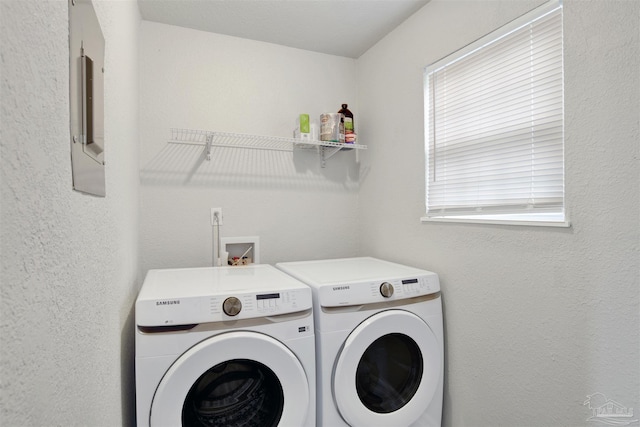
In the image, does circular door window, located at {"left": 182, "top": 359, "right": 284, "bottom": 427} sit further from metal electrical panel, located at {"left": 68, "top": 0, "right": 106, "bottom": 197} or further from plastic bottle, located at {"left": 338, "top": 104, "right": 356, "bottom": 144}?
plastic bottle, located at {"left": 338, "top": 104, "right": 356, "bottom": 144}

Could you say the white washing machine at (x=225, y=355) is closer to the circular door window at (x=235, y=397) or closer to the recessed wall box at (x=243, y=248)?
the circular door window at (x=235, y=397)

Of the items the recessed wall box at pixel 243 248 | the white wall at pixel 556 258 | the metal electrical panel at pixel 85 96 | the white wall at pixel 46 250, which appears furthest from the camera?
the recessed wall box at pixel 243 248

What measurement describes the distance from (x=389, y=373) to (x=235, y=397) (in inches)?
27.5

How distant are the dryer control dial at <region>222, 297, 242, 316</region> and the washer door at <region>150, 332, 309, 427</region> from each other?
0.08 meters

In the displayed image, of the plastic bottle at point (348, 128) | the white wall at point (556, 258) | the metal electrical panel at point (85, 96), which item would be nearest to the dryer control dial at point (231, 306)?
the metal electrical panel at point (85, 96)

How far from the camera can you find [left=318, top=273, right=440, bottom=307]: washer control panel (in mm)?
1441

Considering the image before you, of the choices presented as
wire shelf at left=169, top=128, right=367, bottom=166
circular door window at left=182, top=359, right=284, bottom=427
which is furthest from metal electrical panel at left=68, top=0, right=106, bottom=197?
Answer: wire shelf at left=169, top=128, right=367, bottom=166

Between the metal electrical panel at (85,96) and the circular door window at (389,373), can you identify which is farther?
the circular door window at (389,373)

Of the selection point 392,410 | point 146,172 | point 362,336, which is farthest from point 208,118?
point 392,410

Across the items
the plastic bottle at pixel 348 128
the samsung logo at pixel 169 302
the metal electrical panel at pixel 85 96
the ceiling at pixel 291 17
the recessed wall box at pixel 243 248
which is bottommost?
the samsung logo at pixel 169 302

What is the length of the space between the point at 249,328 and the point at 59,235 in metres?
0.86

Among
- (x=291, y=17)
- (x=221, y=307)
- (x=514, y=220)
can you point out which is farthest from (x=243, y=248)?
(x=514, y=220)

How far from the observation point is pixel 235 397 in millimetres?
1324

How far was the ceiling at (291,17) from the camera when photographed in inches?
71.5
